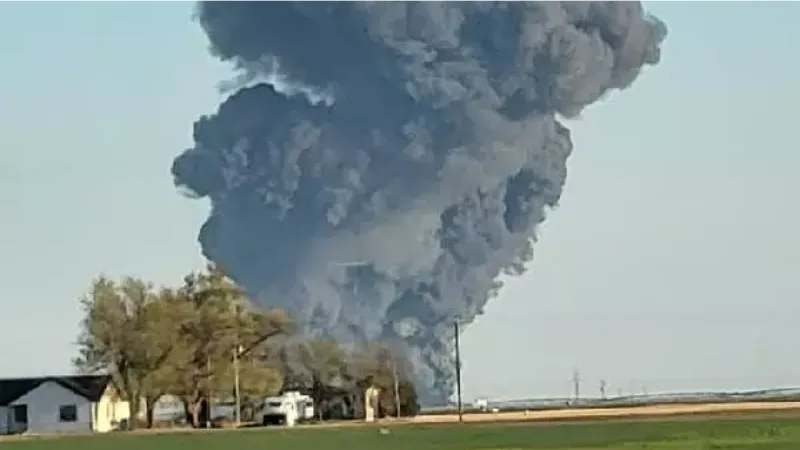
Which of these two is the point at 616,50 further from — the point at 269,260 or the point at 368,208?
the point at 269,260

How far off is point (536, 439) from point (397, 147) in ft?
181

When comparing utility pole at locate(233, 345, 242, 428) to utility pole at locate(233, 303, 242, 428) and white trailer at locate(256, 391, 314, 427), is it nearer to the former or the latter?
utility pole at locate(233, 303, 242, 428)

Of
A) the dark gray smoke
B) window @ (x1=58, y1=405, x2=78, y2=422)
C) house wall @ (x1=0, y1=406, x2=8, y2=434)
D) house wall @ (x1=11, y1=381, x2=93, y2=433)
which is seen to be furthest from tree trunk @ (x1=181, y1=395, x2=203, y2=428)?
the dark gray smoke

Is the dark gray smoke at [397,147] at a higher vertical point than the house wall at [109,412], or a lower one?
higher

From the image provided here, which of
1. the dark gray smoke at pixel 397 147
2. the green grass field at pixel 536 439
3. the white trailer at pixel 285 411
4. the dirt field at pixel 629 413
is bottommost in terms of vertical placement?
the green grass field at pixel 536 439

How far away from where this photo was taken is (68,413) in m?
88.0

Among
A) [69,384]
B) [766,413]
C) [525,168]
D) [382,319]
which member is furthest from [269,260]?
[766,413]

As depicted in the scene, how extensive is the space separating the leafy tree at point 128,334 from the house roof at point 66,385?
1.19m

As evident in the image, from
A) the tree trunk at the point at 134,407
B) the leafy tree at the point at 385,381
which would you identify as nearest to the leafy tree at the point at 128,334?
the tree trunk at the point at 134,407

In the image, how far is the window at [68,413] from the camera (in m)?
87.6

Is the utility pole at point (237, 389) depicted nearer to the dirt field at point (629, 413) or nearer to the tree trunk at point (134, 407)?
the tree trunk at point (134, 407)

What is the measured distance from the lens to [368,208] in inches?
4065

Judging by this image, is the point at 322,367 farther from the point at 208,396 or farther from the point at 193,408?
the point at 193,408

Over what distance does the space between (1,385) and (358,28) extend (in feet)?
73.5
